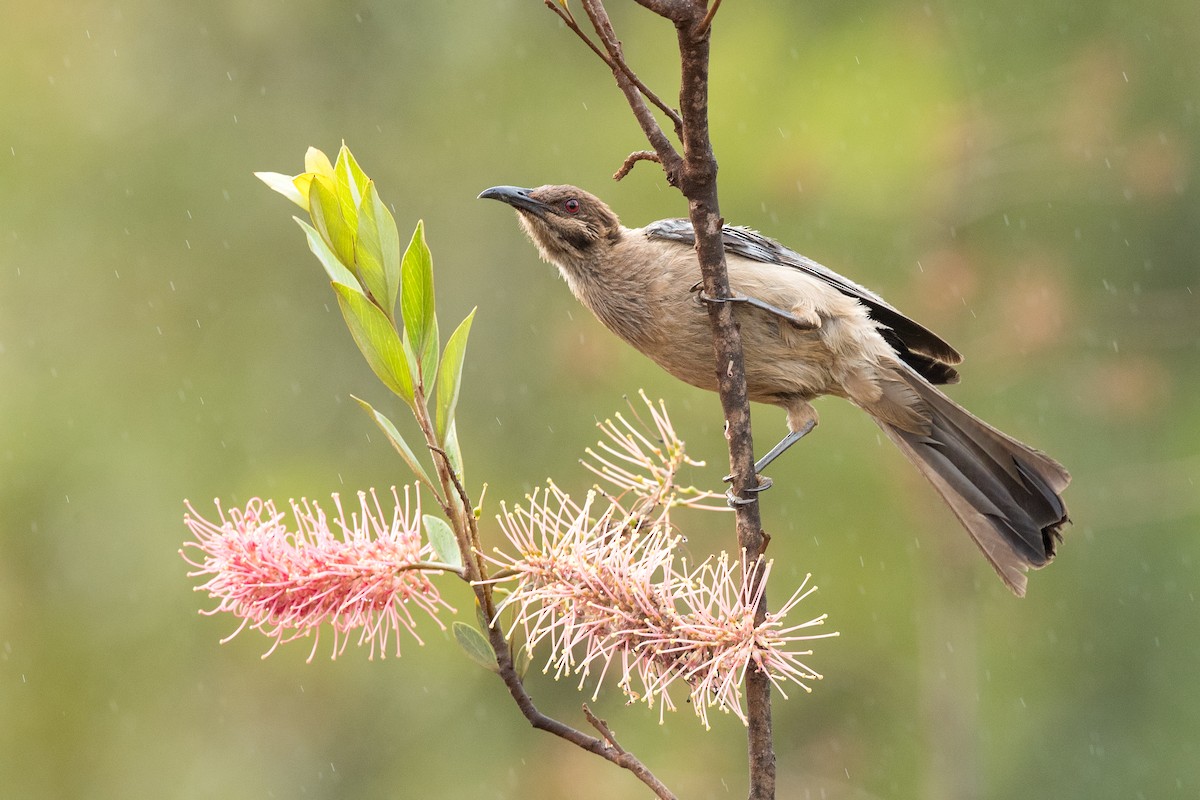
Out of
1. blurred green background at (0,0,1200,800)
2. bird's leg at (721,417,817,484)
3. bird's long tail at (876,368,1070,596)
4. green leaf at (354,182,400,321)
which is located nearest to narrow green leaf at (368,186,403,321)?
green leaf at (354,182,400,321)

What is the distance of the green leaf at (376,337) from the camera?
1971mm

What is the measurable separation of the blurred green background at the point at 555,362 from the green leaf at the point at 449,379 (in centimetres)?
490

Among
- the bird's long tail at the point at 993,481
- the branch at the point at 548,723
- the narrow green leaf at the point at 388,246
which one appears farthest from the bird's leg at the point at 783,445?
the narrow green leaf at the point at 388,246

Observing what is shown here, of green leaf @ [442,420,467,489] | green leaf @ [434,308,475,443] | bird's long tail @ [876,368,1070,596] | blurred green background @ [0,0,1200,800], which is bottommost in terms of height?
blurred green background @ [0,0,1200,800]

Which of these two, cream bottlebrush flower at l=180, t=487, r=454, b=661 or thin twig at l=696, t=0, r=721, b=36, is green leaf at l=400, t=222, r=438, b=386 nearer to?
cream bottlebrush flower at l=180, t=487, r=454, b=661

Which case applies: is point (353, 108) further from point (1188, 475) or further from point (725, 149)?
point (1188, 475)

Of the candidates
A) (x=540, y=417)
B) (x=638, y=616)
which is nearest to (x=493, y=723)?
(x=540, y=417)

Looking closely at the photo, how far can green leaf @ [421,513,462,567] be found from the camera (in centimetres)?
198

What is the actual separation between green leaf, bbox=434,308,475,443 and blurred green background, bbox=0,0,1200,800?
16.1 feet

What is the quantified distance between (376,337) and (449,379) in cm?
14

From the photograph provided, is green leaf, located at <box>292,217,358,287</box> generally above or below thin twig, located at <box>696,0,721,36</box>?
below

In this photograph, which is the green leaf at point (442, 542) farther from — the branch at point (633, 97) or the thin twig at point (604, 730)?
the branch at point (633, 97)

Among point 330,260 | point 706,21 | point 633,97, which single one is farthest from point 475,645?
point 706,21

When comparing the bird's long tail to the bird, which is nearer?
the bird's long tail
